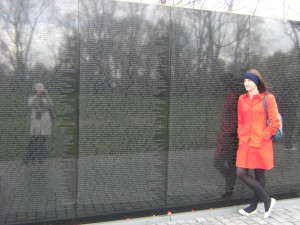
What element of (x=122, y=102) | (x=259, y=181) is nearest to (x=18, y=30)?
(x=122, y=102)

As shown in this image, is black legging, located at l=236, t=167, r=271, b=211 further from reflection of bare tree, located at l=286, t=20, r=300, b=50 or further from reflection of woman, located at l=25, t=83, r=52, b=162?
reflection of woman, located at l=25, t=83, r=52, b=162

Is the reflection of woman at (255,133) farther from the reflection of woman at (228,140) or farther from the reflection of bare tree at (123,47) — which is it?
the reflection of bare tree at (123,47)

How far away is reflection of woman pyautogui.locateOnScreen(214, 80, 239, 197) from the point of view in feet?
17.1

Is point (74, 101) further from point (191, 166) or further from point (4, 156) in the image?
point (191, 166)

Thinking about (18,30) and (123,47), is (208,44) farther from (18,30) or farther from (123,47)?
(18,30)

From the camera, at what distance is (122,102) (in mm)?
4648

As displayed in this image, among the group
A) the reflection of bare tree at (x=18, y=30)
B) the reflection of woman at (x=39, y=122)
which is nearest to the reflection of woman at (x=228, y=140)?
the reflection of woman at (x=39, y=122)

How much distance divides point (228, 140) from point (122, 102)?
1903mm

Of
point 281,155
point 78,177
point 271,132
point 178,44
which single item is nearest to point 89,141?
point 78,177

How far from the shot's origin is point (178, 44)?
193 inches

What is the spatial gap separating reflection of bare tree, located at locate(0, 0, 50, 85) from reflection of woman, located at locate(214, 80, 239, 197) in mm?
3048

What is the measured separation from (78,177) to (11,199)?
36.4 inches

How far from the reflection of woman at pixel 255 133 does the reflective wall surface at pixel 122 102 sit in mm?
458

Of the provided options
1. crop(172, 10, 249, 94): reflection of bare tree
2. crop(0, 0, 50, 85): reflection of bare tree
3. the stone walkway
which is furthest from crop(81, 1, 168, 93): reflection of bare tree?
the stone walkway
